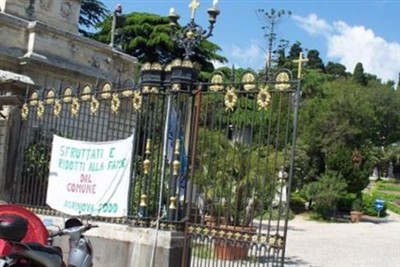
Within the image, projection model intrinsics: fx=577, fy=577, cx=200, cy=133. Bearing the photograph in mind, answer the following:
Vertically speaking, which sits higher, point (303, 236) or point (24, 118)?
point (24, 118)

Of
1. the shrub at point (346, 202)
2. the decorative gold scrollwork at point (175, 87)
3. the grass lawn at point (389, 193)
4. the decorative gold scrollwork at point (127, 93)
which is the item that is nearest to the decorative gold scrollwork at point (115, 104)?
the decorative gold scrollwork at point (127, 93)

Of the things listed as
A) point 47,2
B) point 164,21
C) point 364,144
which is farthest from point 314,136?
point 47,2

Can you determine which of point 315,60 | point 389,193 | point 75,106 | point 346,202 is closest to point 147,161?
point 75,106

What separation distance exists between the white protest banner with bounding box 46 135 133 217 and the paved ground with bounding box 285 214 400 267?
7162mm

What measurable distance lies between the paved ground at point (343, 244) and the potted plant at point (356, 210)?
53 centimetres

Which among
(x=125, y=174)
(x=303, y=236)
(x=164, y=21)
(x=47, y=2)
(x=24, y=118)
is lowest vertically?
(x=303, y=236)

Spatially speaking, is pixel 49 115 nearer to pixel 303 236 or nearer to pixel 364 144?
pixel 303 236

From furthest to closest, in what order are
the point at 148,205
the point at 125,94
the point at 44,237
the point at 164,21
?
the point at 164,21, the point at 125,94, the point at 148,205, the point at 44,237

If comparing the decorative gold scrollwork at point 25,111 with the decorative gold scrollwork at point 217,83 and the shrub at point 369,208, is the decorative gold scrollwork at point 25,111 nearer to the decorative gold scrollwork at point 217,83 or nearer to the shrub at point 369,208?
the decorative gold scrollwork at point 217,83

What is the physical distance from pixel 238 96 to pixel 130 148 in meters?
1.61

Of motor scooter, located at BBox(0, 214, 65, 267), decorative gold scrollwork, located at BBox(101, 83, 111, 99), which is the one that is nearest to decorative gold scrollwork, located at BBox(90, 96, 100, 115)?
decorative gold scrollwork, located at BBox(101, 83, 111, 99)

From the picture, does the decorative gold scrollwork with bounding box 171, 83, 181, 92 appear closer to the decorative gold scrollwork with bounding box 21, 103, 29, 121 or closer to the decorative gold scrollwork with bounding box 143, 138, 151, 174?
the decorative gold scrollwork with bounding box 143, 138, 151, 174

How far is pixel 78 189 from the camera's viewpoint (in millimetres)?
8047

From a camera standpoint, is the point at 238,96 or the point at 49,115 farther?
the point at 49,115
